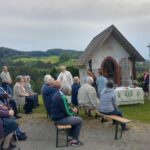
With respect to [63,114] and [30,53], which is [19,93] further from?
[30,53]

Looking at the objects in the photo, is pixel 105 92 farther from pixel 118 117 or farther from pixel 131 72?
pixel 131 72

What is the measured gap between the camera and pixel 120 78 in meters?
23.8

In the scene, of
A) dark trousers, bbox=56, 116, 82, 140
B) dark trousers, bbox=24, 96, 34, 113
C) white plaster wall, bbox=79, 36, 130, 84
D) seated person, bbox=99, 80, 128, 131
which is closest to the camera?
dark trousers, bbox=56, 116, 82, 140

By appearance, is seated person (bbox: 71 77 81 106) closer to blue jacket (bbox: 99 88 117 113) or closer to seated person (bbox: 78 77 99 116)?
seated person (bbox: 78 77 99 116)

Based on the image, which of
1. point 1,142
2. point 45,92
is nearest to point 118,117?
point 45,92

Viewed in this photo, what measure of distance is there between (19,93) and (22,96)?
0.60 feet

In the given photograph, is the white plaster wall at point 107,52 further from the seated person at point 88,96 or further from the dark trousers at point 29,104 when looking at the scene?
the seated person at point 88,96

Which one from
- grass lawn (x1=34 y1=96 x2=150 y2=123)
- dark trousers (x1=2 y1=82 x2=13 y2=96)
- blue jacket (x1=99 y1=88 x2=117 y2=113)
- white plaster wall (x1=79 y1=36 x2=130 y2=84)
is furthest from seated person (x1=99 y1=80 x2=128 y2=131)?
white plaster wall (x1=79 y1=36 x2=130 y2=84)

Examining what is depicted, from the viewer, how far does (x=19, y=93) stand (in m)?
15.4

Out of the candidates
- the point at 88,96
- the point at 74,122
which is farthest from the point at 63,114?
the point at 88,96

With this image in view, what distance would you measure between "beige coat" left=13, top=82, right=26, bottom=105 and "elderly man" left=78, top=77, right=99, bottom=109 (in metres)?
2.57

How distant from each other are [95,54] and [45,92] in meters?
11.5

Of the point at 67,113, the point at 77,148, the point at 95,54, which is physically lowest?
the point at 77,148

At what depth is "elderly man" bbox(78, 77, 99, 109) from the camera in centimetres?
1374
